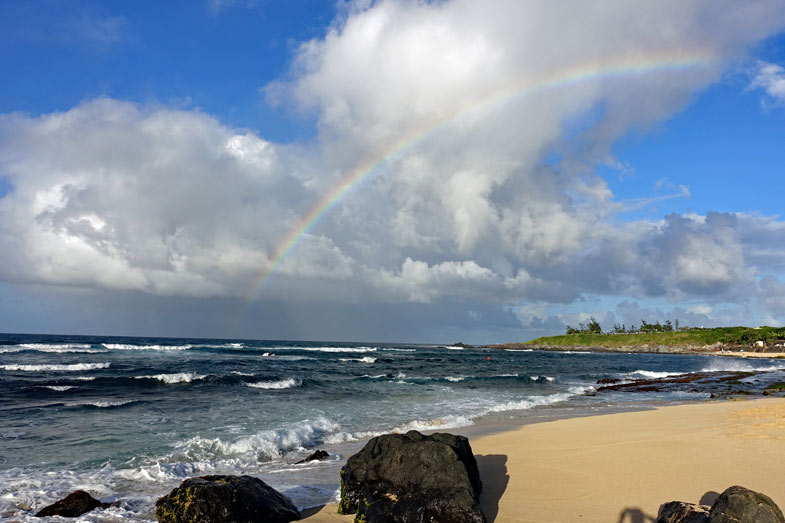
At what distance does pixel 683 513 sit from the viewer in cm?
498

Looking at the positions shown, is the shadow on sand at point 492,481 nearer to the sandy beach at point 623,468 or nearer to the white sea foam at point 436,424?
the sandy beach at point 623,468

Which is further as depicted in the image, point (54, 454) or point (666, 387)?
point (666, 387)

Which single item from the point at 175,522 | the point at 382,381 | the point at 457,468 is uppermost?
the point at 457,468

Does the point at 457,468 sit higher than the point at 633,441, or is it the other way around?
the point at 457,468

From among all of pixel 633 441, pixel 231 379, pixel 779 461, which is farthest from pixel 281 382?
pixel 779 461

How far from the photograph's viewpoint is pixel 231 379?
3000 centimetres

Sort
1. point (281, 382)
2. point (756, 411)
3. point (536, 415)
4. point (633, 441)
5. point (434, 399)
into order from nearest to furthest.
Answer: point (633, 441) → point (756, 411) → point (536, 415) → point (434, 399) → point (281, 382)

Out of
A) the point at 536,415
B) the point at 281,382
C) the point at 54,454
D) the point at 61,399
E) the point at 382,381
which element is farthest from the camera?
the point at 382,381

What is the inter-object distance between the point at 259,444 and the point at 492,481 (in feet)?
23.4

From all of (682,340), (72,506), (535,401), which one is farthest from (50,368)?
(682,340)

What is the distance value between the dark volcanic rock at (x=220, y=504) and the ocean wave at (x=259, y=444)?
16.8 feet

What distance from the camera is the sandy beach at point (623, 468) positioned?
6324mm

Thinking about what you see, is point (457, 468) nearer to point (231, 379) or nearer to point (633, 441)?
point (633, 441)

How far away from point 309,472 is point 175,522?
397cm
